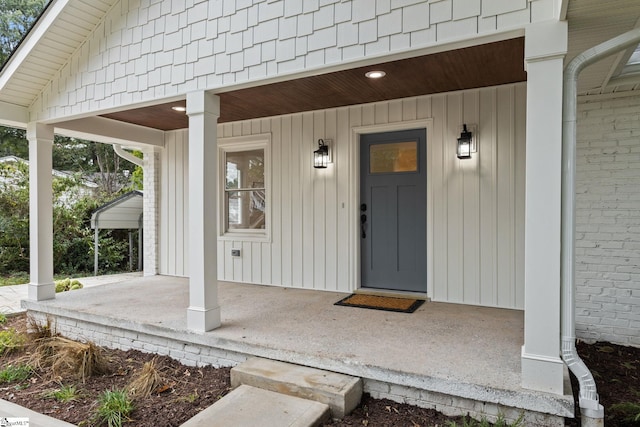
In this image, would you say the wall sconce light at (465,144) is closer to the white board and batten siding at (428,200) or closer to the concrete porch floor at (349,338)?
the white board and batten siding at (428,200)

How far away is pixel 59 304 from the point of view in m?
4.56

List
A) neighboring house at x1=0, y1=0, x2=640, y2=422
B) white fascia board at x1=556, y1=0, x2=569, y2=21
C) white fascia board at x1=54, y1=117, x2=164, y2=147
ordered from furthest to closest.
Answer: white fascia board at x1=54, y1=117, x2=164, y2=147 → neighboring house at x1=0, y1=0, x2=640, y2=422 → white fascia board at x1=556, y1=0, x2=569, y2=21

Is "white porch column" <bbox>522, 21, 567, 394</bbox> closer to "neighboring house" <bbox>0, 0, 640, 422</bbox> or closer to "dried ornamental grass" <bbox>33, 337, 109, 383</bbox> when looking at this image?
"neighboring house" <bbox>0, 0, 640, 422</bbox>

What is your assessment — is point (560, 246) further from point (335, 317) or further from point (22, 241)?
point (22, 241)

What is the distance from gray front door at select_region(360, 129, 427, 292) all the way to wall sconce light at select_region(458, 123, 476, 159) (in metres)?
0.47

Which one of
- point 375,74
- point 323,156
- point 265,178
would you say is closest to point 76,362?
point 265,178

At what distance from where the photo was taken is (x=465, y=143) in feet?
13.8

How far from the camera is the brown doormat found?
4.13m

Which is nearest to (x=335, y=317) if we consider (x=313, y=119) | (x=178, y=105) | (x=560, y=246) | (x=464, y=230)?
(x=464, y=230)

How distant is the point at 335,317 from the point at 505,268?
1.83 meters

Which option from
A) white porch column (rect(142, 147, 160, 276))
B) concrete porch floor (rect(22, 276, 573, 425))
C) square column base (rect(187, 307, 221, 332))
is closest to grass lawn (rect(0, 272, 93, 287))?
white porch column (rect(142, 147, 160, 276))

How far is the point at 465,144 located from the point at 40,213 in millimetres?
4970

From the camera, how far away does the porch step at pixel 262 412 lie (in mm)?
2379

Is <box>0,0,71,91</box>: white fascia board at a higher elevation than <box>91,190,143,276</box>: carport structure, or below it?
higher
